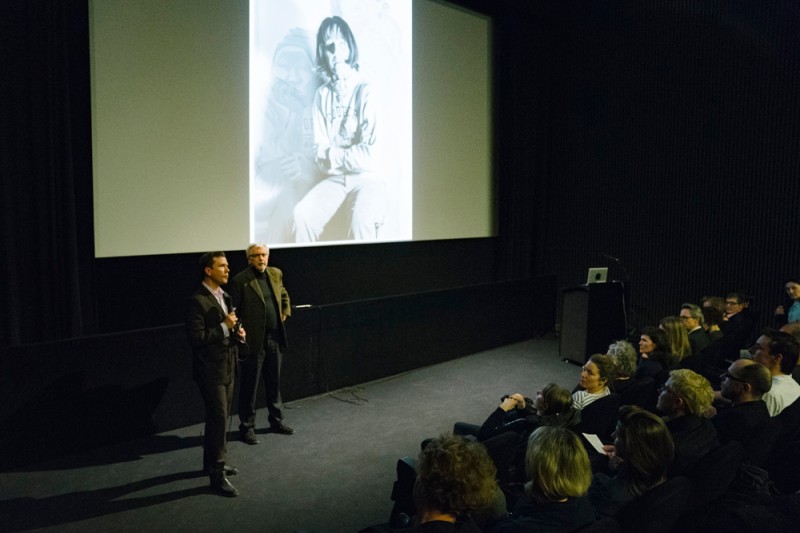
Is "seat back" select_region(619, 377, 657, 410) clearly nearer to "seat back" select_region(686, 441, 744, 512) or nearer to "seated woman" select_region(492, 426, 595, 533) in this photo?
"seat back" select_region(686, 441, 744, 512)

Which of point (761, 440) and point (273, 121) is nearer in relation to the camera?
point (761, 440)

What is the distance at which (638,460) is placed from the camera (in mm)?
2637

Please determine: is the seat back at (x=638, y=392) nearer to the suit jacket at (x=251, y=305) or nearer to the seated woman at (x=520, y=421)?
the seated woman at (x=520, y=421)

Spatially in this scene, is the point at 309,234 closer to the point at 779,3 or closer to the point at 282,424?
the point at 282,424

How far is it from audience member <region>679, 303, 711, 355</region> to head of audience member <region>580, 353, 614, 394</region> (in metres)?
1.87

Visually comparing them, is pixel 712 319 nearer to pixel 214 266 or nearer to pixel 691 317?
pixel 691 317

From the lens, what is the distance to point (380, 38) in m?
7.31

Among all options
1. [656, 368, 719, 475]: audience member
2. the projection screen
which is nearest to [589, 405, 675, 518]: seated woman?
[656, 368, 719, 475]: audience member

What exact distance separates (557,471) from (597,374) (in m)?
1.73

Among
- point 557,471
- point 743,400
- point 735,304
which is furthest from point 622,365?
point 735,304

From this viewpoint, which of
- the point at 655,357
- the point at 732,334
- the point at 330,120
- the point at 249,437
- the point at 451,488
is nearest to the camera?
the point at 451,488

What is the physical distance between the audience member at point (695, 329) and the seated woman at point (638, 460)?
10.3 ft

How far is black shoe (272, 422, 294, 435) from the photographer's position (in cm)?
534

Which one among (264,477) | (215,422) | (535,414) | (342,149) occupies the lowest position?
(264,477)
